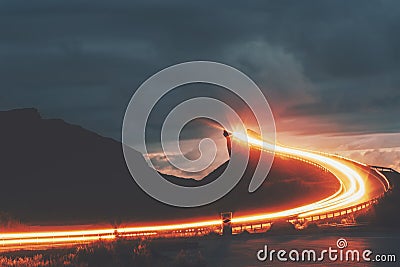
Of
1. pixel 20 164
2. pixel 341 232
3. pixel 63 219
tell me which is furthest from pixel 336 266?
pixel 20 164

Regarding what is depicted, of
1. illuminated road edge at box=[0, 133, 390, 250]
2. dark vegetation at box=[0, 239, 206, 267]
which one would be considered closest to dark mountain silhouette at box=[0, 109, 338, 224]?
illuminated road edge at box=[0, 133, 390, 250]

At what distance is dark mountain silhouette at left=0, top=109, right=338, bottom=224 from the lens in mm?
103625

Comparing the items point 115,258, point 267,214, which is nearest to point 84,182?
point 267,214

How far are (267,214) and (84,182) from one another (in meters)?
64.8

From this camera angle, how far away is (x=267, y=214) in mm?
64250

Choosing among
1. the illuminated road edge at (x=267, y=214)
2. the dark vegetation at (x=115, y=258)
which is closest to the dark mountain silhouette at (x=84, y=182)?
the illuminated road edge at (x=267, y=214)

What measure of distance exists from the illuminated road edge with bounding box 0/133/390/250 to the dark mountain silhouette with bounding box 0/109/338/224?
10.2 metres

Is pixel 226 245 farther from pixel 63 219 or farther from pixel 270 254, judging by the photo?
Answer: pixel 63 219

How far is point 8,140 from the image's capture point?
136750mm

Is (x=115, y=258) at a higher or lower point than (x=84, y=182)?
lower

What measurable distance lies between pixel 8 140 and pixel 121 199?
27573mm

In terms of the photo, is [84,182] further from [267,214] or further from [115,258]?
[115,258]

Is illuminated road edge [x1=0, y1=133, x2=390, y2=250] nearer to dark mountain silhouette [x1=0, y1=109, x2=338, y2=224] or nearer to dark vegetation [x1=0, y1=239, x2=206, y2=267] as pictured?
dark mountain silhouette [x1=0, y1=109, x2=338, y2=224]

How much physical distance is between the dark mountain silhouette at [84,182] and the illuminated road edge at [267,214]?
10.2 meters
